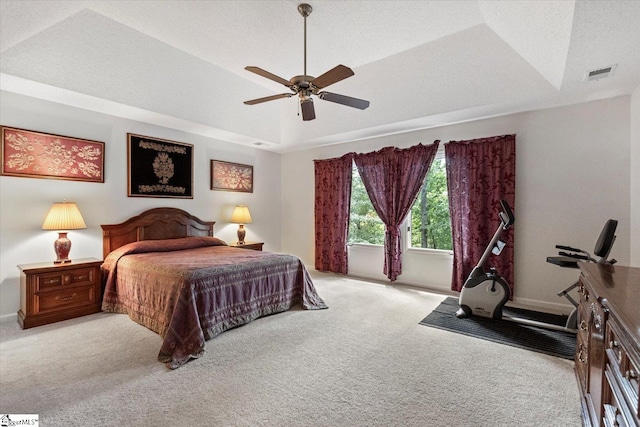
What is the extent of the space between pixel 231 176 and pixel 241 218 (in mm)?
859

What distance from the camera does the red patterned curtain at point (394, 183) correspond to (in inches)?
186

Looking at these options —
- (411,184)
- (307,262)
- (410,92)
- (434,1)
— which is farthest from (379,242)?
(434,1)

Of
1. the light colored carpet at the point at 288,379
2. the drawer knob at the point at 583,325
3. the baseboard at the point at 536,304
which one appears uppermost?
the drawer knob at the point at 583,325

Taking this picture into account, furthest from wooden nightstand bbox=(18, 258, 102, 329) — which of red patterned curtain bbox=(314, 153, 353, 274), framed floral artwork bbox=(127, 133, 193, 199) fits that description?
red patterned curtain bbox=(314, 153, 353, 274)

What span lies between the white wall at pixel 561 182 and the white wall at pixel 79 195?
404 cm

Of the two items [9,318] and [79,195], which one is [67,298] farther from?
[79,195]

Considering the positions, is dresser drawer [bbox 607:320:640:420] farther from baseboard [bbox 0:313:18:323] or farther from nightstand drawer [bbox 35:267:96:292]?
baseboard [bbox 0:313:18:323]

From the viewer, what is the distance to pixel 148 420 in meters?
1.75

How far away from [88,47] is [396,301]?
470cm

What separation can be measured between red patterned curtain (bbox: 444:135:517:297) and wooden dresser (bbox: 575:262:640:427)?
7.11 feet

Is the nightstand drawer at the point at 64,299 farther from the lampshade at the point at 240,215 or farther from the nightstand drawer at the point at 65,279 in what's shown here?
the lampshade at the point at 240,215

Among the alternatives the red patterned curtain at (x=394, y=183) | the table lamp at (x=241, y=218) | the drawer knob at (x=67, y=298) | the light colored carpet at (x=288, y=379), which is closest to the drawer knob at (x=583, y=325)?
the light colored carpet at (x=288, y=379)

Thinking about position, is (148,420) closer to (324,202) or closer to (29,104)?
(29,104)

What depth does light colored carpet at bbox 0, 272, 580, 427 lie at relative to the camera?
181cm
